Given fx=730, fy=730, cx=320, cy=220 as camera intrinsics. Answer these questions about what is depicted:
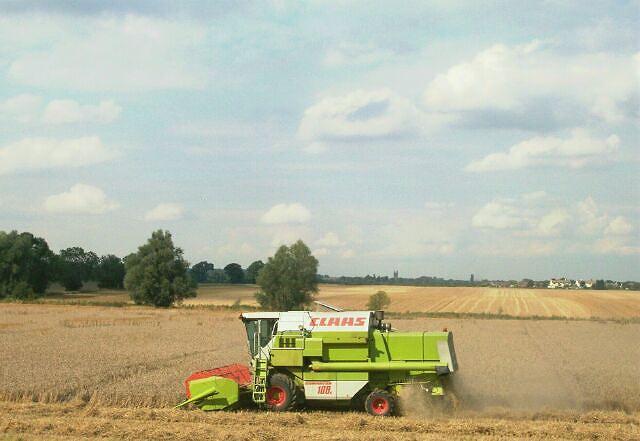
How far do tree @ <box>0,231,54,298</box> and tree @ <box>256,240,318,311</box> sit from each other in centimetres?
3107

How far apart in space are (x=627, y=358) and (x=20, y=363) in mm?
24663

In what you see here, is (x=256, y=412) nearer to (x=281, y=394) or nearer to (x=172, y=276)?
(x=281, y=394)

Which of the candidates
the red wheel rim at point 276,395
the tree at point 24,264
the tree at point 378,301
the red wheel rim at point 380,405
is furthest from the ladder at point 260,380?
the tree at point 24,264

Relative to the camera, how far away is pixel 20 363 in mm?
A: 26172

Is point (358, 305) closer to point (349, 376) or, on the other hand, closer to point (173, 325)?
point (173, 325)

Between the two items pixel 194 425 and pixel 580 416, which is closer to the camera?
pixel 194 425

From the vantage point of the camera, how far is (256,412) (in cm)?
1741

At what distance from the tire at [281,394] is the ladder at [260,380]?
0.19 m

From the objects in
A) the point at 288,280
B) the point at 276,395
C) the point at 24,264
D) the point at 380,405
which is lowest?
the point at 380,405

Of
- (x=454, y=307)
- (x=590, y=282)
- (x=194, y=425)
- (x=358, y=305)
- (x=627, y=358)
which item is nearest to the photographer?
(x=194, y=425)

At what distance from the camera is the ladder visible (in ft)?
57.5

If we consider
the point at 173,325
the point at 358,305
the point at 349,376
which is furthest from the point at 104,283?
the point at 349,376

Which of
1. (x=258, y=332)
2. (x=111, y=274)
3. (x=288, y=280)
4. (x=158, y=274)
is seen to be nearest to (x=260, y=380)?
(x=258, y=332)

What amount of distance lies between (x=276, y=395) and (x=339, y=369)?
1675 millimetres
